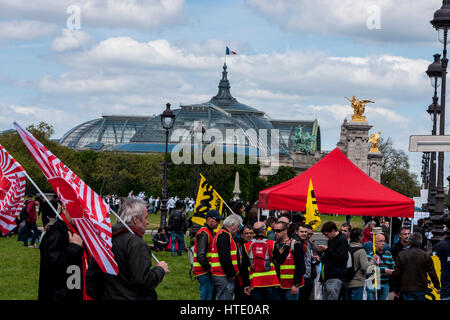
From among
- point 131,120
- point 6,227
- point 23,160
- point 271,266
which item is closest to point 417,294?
point 271,266

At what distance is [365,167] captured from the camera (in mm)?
94000

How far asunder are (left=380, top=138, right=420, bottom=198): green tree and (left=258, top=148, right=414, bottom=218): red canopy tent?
101 m

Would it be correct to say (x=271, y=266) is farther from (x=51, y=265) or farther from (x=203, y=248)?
(x=51, y=265)

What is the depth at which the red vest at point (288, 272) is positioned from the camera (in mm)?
11000

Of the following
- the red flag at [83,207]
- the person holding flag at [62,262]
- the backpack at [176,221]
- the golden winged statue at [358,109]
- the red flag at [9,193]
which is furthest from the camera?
the golden winged statue at [358,109]

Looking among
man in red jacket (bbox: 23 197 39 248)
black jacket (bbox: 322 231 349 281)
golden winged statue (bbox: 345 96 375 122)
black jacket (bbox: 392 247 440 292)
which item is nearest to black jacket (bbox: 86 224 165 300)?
black jacket (bbox: 322 231 349 281)

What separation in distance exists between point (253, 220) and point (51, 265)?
8.24 meters

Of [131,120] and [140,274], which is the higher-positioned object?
[131,120]

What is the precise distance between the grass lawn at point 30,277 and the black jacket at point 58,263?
21.5ft

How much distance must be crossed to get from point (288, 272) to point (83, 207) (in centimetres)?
478

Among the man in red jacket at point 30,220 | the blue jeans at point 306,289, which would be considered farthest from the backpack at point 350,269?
the man in red jacket at point 30,220

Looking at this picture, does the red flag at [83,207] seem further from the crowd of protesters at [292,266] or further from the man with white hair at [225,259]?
the crowd of protesters at [292,266]

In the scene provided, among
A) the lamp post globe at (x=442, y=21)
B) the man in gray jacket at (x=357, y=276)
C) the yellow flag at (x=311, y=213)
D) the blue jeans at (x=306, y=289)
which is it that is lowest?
the blue jeans at (x=306, y=289)
